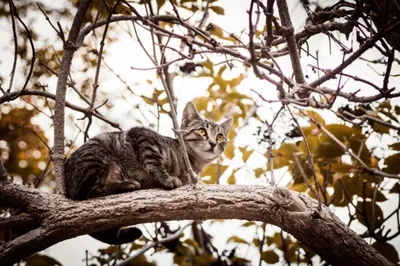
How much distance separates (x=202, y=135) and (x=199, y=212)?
1894mm

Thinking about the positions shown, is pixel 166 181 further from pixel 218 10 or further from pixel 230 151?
pixel 218 10

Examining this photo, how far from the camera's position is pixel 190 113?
4.73 metres

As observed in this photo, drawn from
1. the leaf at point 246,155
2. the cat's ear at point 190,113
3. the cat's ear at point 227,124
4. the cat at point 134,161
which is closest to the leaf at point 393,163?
the leaf at point 246,155

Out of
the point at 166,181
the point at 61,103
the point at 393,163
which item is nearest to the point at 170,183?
the point at 166,181

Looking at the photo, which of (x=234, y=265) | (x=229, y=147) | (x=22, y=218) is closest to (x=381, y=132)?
(x=229, y=147)

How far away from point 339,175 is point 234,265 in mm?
1429

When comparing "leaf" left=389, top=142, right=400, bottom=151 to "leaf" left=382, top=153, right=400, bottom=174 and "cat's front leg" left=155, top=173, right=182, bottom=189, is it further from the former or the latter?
"cat's front leg" left=155, top=173, right=182, bottom=189

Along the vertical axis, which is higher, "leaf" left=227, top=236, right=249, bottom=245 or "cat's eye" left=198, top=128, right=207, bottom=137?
"cat's eye" left=198, top=128, right=207, bottom=137

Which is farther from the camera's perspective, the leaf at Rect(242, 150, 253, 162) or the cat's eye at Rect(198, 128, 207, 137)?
the cat's eye at Rect(198, 128, 207, 137)

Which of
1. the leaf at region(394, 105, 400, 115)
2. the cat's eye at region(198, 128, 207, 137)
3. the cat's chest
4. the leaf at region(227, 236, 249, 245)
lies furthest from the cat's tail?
the leaf at region(394, 105, 400, 115)

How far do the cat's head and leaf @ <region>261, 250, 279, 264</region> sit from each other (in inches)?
51.4

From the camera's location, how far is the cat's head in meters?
4.36

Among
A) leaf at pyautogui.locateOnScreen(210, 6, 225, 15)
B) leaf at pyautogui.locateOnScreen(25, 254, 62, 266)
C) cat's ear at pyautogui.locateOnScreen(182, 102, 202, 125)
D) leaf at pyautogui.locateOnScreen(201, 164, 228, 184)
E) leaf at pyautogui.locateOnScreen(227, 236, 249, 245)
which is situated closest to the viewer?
leaf at pyautogui.locateOnScreen(25, 254, 62, 266)

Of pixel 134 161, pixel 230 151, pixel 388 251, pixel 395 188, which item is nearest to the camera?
pixel 388 251
